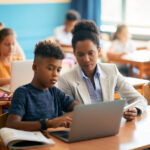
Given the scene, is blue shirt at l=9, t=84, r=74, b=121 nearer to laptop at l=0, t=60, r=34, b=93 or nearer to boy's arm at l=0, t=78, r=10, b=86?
laptop at l=0, t=60, r=34, b=93

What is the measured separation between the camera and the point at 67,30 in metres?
6.64

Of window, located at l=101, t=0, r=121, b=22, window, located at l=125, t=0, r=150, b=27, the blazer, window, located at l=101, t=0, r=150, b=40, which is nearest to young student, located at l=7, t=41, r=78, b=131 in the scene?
the blazer

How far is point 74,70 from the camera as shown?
2473 millimetres

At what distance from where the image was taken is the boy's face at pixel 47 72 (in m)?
2.02

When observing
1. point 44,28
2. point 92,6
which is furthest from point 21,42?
point 92,6

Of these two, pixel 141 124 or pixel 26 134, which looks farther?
pixel 141 124

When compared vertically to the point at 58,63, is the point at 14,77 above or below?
below

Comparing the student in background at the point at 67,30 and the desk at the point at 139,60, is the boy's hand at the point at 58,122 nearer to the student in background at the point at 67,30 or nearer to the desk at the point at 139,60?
the desk at the point at 139,60

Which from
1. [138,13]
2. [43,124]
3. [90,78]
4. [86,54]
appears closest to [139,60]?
[138,13]

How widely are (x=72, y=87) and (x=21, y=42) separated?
482 cm

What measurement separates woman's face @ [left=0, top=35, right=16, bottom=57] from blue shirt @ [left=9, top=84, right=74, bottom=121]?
1.56 m

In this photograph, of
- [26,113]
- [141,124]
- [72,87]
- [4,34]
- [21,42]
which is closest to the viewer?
[26,113]

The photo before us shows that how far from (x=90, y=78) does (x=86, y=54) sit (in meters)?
0.21

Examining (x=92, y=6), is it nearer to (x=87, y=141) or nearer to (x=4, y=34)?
(x=4, y=34)
